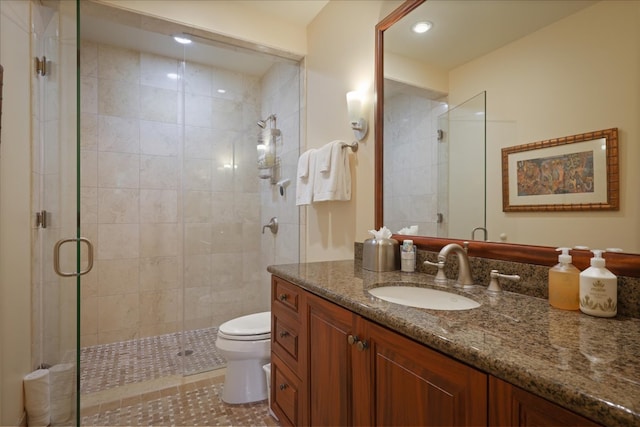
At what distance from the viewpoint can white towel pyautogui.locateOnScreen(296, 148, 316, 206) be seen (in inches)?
84.2

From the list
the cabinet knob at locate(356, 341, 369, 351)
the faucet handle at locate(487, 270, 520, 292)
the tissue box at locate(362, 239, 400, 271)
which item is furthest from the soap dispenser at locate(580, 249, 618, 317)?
the tissue box at locate(362, 239, 400, 271)

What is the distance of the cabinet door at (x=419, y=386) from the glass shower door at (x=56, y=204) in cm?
114

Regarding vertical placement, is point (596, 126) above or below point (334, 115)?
below

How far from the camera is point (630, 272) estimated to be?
830mm

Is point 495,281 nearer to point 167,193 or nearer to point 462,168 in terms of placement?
point 462,168

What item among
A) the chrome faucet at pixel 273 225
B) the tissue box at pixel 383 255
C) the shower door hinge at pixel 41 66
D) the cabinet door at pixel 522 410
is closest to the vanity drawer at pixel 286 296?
the tissue box at pixel 383 255

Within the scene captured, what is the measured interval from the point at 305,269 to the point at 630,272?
1100 millimetres

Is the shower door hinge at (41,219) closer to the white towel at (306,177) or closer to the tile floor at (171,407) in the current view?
the tile floor at (171,407)

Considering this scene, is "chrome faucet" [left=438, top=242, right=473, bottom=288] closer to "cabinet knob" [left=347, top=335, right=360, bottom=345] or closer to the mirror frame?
the mirror frame

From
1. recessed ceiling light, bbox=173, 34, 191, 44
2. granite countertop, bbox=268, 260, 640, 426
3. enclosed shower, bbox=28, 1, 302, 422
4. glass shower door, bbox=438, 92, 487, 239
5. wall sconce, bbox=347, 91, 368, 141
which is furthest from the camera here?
enclosed shower, bbox=28, 1, 302, 422

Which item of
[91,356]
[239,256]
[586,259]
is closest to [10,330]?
[91,356]

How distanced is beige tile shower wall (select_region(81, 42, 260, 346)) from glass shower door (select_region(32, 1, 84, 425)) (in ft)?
3.14

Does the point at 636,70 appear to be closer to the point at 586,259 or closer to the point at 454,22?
the point at 586,259

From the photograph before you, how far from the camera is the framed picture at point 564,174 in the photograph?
893mm
